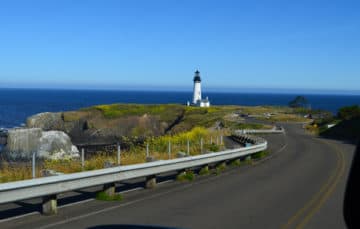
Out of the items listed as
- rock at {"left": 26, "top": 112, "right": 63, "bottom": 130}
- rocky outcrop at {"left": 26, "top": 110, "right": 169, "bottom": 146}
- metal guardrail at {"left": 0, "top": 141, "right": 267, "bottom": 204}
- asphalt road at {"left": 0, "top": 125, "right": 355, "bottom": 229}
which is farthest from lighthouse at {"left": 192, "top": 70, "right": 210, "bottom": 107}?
metal guardrail at {"left": 0, "top": 141, "right": 267, "bottom": 204}

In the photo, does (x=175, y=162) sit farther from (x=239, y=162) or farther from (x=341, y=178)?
(x=239, y=162)

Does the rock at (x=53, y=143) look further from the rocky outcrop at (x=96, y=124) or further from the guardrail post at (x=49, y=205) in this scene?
the guardrail post at (x=49, y=205)

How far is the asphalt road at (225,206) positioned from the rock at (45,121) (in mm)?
77612

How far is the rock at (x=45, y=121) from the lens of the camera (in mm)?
92750

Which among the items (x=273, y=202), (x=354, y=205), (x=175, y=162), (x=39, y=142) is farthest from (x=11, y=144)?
(x=354, y=205)

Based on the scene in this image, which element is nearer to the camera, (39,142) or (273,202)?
(273,202)

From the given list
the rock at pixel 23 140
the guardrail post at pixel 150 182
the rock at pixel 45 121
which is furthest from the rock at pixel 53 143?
the guardrail post at pixel 150 182

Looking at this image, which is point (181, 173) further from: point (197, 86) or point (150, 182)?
point (197, 86)

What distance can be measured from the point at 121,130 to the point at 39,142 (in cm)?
3968

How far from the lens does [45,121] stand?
310 ft

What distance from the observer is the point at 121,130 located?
9625 centimetres

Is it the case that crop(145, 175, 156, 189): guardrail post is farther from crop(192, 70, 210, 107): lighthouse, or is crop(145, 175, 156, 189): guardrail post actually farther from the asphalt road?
crop(192, 70, 210, 107): lighthouse

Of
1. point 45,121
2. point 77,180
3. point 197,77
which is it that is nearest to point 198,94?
point 197,77

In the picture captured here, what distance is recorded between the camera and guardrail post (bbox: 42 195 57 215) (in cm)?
1063
